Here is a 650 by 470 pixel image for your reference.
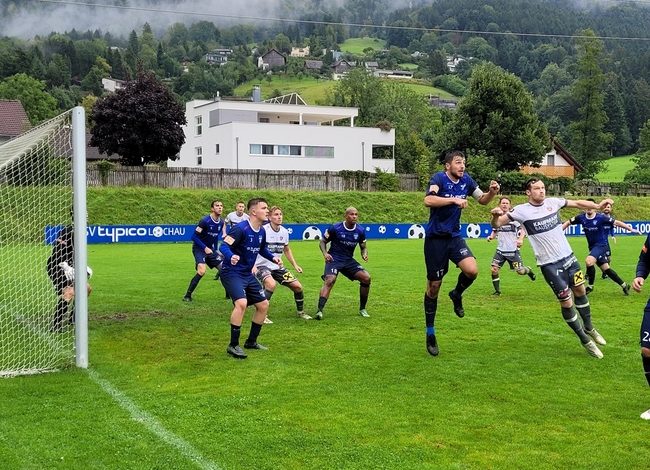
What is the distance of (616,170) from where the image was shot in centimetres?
10125

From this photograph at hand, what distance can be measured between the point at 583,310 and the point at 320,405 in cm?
446

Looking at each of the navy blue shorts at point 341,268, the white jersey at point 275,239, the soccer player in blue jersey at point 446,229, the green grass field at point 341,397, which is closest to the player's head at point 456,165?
the soccer player in blue jersey at point 446,229

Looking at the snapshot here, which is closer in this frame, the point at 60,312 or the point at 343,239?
the point at 60,312

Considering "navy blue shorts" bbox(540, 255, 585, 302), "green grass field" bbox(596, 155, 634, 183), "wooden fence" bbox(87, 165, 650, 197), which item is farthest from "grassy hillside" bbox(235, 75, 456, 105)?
"navy blue shorts" bbox(540, 255, 585, 302)

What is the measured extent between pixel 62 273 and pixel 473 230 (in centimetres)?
3218

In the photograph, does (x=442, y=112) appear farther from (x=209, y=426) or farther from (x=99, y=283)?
(x=209, y=426)

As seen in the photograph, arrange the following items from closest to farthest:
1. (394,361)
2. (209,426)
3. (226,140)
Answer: (209,426), (394,361), (226,140)

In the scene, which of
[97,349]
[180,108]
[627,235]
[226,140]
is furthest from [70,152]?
[226,140]

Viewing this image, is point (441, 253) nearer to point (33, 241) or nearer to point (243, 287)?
point (243, 287)

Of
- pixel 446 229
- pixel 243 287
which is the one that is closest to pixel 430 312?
pixel 446 229

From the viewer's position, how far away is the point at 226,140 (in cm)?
6228

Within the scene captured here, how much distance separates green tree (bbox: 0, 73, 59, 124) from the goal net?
310 feet

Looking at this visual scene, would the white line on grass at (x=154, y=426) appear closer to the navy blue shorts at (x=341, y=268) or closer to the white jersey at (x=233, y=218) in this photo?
the navy blue shorts at (x=341, y=268)

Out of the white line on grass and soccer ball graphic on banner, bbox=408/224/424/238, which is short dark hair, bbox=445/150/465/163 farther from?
soccer ball graphic on banner, bbox=408/224/424/238
